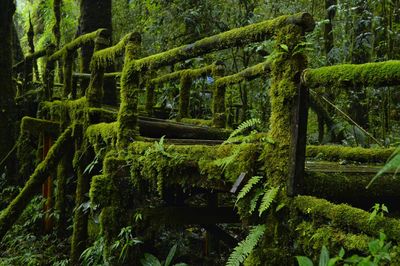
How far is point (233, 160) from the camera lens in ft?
10.4

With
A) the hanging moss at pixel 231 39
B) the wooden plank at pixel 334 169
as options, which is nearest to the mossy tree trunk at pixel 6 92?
the hanging moss at pixel 231 39

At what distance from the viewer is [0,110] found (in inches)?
414

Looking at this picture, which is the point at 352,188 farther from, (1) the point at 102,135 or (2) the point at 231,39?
(1) the point at 102,135

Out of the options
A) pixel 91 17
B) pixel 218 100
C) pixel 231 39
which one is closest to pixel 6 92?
pixel 91 17

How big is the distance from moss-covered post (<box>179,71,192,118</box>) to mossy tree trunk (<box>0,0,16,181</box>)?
468 centimetres

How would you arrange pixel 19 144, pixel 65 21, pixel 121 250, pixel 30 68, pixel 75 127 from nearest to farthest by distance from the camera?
1. pixel 121 250
2. pixel 75 127
3. pixel 19 144
4. pixel 30 68
5. pixel 65 21

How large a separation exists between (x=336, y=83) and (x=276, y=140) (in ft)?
1.93

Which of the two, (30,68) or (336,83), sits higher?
(30,68)

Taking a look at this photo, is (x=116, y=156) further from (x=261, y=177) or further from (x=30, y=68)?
(x=30, y=68)

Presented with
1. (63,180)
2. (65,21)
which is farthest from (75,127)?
(65,21)

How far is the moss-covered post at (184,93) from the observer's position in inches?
329

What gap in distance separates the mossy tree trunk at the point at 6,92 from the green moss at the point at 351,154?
785cm

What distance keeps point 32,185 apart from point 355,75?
6131mm

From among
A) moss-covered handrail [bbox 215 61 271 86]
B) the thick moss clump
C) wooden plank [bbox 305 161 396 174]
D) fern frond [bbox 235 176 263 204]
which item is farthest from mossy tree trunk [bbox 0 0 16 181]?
fern frond [bbox 235 176 263 204]
